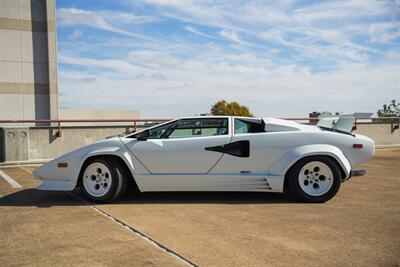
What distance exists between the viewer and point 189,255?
12.2ft

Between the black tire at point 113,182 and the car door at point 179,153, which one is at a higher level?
the car door at point 179,153

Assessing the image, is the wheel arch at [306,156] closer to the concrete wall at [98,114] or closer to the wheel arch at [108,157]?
the wheel arch at [108,157]

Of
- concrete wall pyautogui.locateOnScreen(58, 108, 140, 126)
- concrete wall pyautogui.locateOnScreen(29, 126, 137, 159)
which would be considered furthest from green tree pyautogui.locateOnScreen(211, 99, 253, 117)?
concrete wall pyautogui.locateOnScreen(29, 126, 137, 159)

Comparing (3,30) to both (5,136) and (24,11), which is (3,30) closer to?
(24,11)

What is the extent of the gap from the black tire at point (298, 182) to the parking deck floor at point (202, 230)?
0.15 meters

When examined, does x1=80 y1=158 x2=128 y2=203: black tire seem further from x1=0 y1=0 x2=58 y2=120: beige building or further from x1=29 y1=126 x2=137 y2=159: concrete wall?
x1=0 y1=0 x2=58 y2=120: beige building

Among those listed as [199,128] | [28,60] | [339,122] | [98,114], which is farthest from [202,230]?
[98,114]

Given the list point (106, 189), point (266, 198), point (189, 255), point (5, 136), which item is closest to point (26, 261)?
point (189, 255)

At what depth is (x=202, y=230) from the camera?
14.9 feet

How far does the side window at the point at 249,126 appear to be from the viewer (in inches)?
250

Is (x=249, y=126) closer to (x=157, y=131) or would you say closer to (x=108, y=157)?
(x=157, y=131)

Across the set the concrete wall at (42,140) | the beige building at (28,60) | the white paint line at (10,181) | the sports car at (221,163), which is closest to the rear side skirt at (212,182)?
the sports car at (221,163)

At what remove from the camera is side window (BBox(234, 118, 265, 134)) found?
6352mm

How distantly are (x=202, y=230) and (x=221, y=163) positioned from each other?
1.72 m
